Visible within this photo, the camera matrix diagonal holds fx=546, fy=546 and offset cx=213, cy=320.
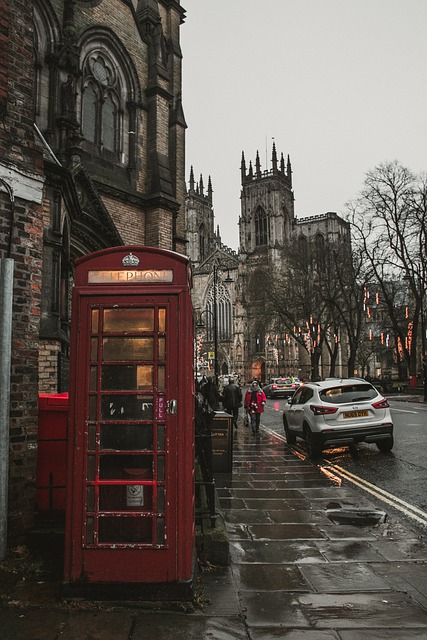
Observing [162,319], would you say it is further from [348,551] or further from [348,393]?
[348,393]

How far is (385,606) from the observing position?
3744mm

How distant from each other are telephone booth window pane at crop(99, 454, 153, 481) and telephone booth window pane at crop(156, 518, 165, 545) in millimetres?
307

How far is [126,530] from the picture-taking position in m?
3.79

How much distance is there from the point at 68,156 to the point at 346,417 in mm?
9529

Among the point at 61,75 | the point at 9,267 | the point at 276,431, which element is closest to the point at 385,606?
the point at 9,267

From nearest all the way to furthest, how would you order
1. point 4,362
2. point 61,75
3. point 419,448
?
1. point 4,362
2. point 419,448
3. point 61,75

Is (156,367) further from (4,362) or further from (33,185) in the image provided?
Answer: (33,185)

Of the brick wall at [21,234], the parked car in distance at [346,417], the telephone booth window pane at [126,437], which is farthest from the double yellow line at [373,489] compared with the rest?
the brick wall at [21,234]

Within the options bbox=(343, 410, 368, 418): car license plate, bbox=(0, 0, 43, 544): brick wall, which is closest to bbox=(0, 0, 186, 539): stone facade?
bbox=(0, 0, 43, 544): brick wall

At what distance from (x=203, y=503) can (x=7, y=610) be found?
8.16 feet

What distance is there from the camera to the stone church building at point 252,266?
278 feet

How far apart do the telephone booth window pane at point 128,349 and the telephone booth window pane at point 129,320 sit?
8 centimetres

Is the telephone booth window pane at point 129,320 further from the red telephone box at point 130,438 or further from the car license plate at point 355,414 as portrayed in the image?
the car license plate at point 355,414

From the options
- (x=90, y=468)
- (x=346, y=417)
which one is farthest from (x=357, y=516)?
(x=346, y=417)
